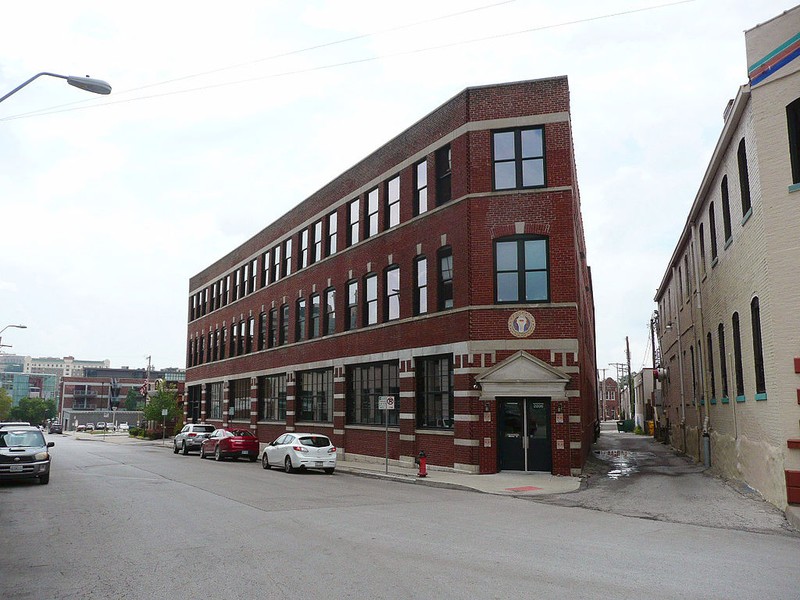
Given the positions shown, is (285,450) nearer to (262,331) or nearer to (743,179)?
(262,331)

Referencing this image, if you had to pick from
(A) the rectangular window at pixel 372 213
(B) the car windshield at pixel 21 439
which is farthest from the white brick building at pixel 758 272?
(B) the car windshield at pixel 21 439

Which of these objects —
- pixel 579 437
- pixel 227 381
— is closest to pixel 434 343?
pixel 579 437

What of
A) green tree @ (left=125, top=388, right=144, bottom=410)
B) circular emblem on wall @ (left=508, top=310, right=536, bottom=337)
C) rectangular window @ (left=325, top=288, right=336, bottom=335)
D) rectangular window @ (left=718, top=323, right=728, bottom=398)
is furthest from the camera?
green tree @ (left=125, top=388, right=144, bottom=410)

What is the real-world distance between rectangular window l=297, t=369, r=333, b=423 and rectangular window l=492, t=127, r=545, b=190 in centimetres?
1345

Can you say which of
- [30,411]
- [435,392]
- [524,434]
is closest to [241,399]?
[435,392]

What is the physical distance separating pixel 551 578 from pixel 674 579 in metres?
1.47

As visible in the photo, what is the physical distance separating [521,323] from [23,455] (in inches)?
591

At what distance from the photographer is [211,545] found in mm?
10094

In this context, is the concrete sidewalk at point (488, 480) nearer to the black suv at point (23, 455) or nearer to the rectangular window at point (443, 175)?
the rectangular window at point (443, 175)

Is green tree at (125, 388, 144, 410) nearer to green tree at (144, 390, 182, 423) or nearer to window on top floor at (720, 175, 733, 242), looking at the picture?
green tree at (144, 390, 182, 423)

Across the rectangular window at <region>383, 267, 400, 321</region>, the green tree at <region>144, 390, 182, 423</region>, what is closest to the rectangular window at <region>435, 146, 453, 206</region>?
the rectangular window at <region>383, 267, 400, 321</region>

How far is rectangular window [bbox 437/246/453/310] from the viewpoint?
2381 cm

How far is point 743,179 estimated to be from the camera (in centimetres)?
1683

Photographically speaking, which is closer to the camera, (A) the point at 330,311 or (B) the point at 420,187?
(B) the point at 420,187
